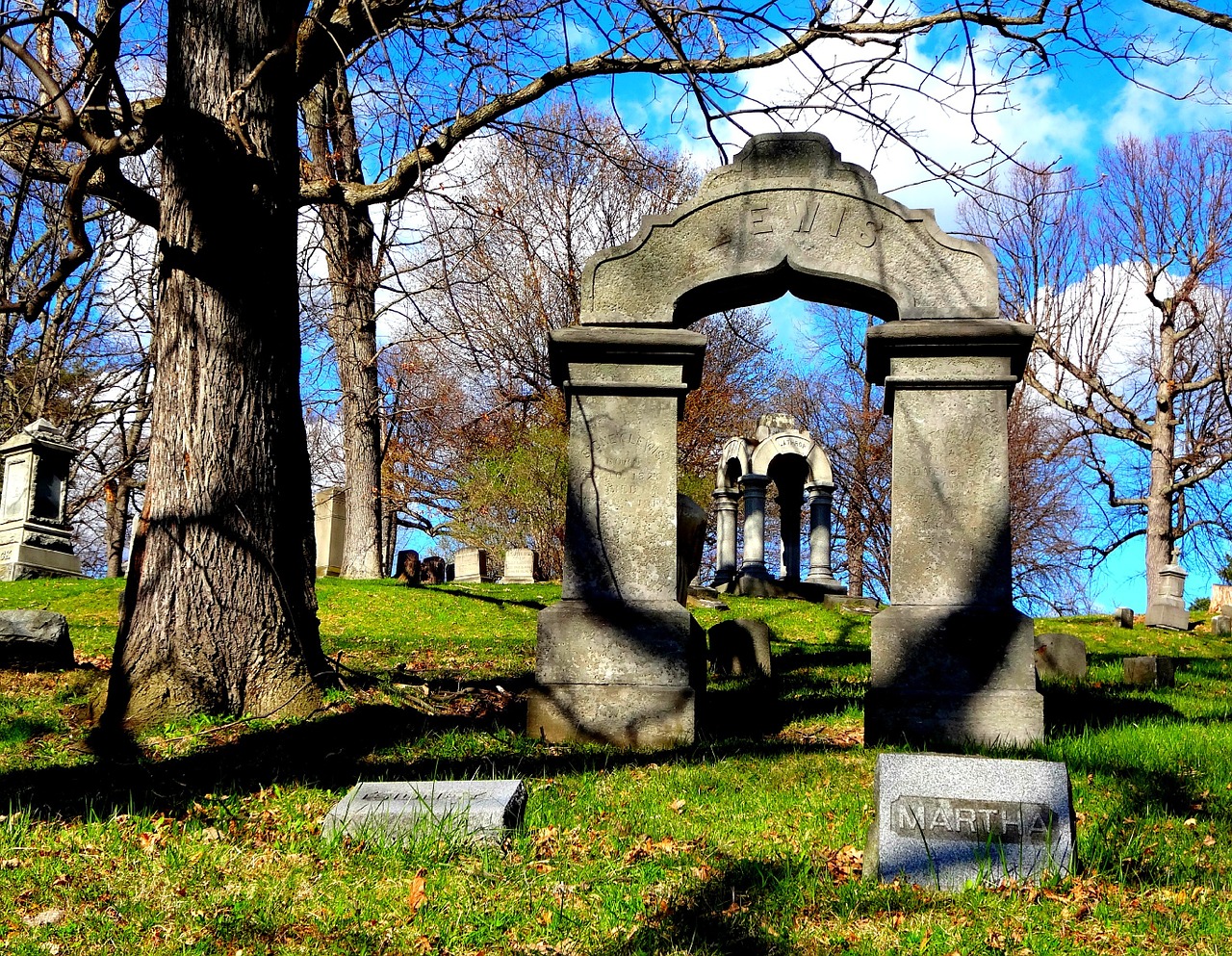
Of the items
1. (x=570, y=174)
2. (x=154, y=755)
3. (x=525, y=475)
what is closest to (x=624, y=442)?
(x=154, y=755)

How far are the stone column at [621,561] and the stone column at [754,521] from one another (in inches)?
580

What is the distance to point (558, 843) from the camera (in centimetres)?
415

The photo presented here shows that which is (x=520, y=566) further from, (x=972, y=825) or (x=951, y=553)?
(x=972, y=825)

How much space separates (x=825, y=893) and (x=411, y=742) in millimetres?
3132

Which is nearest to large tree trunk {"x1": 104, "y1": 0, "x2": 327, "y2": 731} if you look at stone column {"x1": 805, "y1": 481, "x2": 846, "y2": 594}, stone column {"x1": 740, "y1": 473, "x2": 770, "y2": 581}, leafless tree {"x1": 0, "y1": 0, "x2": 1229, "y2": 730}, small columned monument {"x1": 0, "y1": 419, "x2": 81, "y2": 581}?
leafless tree {"x1": 0, "y1": 0, "x2": 1229, "y2": 730}

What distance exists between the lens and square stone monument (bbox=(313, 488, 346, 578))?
23.4 metres

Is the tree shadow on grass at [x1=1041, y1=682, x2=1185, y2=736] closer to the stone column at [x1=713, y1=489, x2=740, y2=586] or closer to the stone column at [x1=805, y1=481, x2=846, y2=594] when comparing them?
the stone column at [x1=805, y1=481, x2=846, y2=594]

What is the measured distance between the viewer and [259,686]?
638cm

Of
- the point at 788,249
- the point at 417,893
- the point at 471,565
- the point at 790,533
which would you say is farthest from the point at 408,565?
the point at 417,893

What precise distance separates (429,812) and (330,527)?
66.1 feet

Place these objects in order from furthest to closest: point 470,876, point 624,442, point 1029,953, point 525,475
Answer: point 525,475 → point 624,442 → point 470,876 → point 1029,953

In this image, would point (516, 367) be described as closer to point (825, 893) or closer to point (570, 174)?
point (570, 174)

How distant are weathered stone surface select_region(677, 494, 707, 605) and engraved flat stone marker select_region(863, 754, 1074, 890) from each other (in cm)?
346

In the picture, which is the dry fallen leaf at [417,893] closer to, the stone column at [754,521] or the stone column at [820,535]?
the stone column at [754,521]
